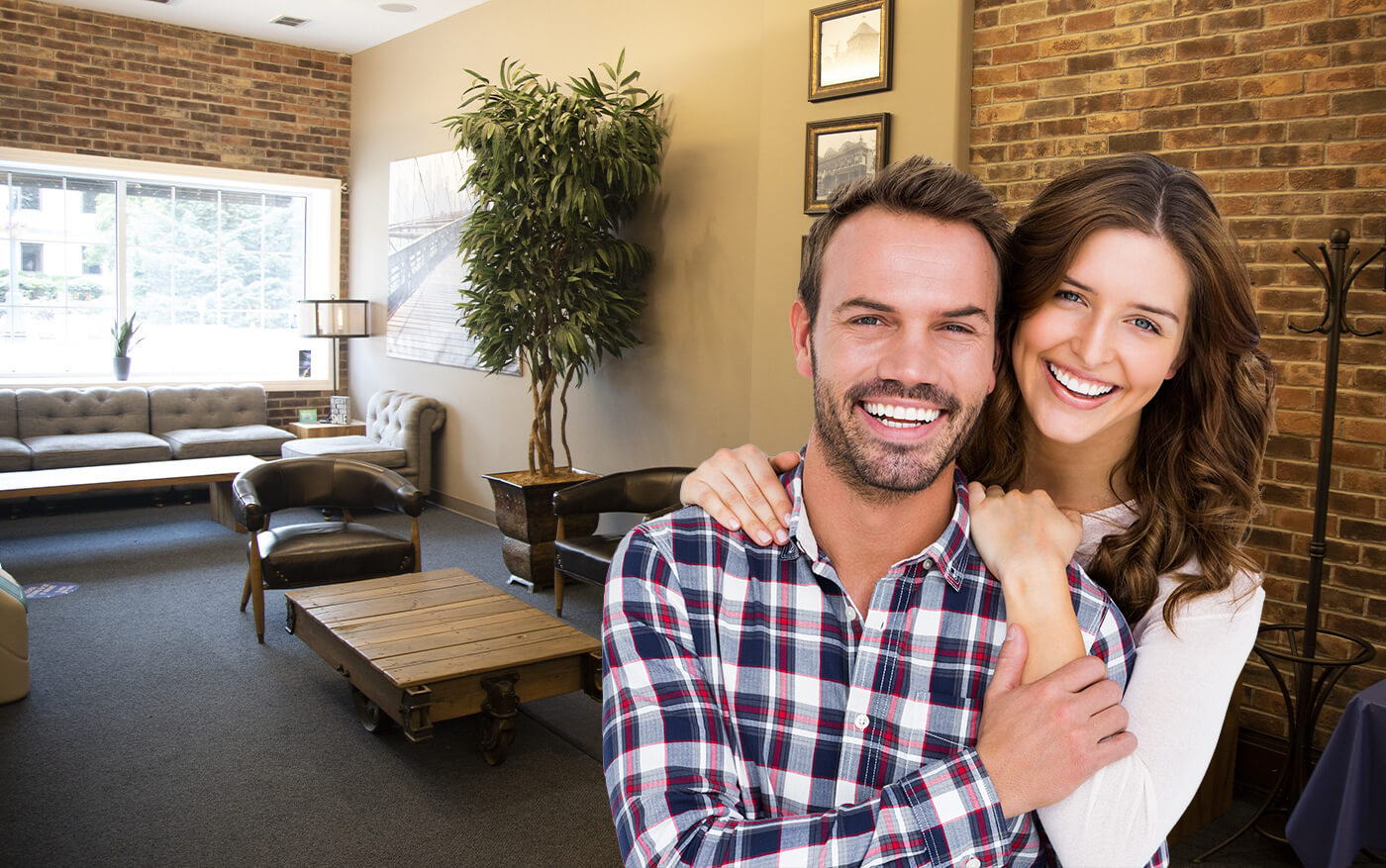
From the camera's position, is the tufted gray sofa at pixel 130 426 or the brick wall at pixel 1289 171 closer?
the brick wall at pixel 1289 171

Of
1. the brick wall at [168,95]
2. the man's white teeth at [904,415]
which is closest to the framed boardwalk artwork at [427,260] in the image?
the brick wall at [168,95]

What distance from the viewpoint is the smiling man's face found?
1.18 meters

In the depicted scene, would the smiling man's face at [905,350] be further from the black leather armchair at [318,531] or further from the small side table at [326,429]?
the small side table at [326,429]

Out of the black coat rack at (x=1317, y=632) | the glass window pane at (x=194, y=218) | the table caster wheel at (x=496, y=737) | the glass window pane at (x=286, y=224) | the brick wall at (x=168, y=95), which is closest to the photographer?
the black coat rack at (x=1317, y=632)

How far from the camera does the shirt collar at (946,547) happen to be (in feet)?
3.96

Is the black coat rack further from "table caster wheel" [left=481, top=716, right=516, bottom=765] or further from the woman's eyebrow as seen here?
"table caster wheel" [left=481, top=716, right=516, bottom=765]

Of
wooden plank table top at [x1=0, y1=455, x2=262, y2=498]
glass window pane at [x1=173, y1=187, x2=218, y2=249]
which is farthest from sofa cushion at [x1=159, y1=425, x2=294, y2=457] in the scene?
glass window pane at [x1=173, y1=187, x2=218, y2=249]

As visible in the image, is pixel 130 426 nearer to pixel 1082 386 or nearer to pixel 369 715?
pixel 369 715

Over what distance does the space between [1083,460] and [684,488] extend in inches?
24.6

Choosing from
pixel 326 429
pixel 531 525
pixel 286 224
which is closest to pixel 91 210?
pixel 286 224

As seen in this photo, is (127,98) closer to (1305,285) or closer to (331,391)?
(331,391)

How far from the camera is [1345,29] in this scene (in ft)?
9.95

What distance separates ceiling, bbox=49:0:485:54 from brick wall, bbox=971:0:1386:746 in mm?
5153

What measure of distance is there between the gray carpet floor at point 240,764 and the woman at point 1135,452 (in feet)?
6.54
